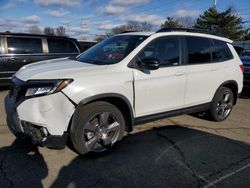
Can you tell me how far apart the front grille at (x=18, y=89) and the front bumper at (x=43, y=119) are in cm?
11

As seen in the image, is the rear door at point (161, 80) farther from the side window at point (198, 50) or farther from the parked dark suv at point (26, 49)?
the parked dark suv at point (26, 49)

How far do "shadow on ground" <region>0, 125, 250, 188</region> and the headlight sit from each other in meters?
1.00

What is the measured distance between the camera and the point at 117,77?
14.5 ft

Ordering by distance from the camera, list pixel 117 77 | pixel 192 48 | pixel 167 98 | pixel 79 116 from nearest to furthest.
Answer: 1. pixel 79 116
2. pixel 117 77
3. pixel 167 98
4. pixel 192 48

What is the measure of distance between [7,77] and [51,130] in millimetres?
5772

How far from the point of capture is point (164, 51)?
516cm

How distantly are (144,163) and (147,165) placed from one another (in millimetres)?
74

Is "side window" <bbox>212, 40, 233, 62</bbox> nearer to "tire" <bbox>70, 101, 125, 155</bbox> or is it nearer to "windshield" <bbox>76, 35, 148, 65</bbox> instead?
"windshield" <bbox>76, 35, 148, 65</bbox>

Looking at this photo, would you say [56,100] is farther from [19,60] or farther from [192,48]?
[19,60]

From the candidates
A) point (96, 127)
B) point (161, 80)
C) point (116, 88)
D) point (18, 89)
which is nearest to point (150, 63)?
point (161, 80)

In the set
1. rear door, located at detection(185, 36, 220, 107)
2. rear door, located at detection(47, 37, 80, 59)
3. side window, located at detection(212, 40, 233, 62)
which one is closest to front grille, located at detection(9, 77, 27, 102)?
rear door, located at detection(185, 36, 220, 107)

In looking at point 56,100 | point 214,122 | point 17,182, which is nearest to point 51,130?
point 56,100

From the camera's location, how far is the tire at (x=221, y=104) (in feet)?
20.4

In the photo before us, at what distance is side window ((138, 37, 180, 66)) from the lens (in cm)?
495
